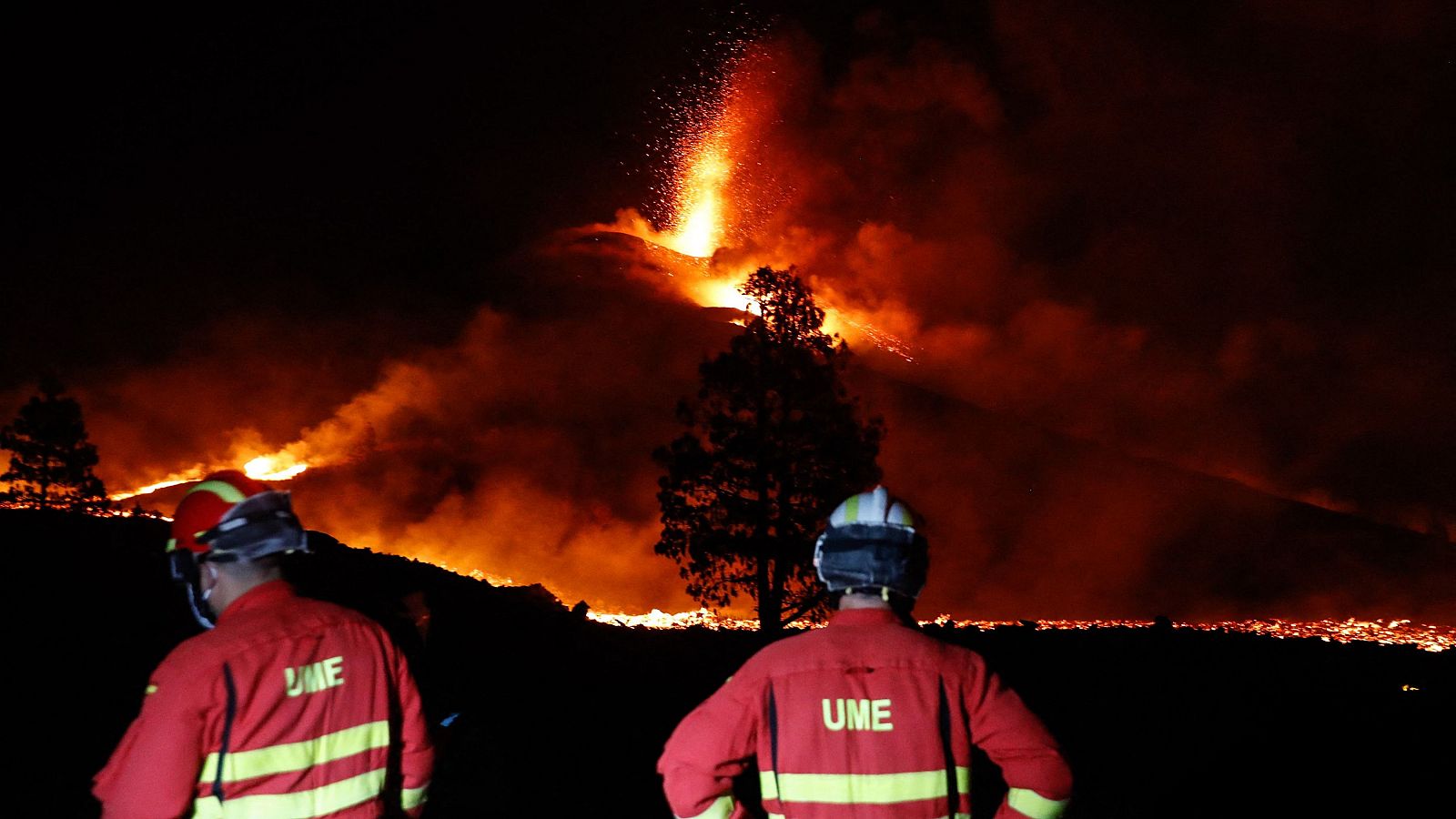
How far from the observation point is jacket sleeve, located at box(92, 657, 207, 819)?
2941mm

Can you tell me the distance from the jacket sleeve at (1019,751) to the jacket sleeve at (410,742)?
2044mm

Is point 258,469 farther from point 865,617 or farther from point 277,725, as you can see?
point 865,617

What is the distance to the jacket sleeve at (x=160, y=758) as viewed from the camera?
294cm

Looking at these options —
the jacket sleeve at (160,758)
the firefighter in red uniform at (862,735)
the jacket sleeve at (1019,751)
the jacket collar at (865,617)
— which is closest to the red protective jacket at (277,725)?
the jacket sleeve at (160,758)

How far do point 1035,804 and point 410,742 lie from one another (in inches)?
89.1

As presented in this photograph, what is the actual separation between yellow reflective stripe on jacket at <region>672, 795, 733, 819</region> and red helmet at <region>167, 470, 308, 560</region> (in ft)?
5.60

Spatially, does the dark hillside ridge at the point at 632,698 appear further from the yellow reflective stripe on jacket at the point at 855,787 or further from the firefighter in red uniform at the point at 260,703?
the yellow reflective stripe on jacket at the point at 855,787

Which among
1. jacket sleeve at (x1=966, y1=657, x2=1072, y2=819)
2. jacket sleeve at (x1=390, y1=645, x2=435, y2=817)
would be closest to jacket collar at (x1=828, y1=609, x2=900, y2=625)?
jacket sleeve at (x1=966, y1=657, x2=1072, y2=819)

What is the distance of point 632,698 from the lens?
487 inches

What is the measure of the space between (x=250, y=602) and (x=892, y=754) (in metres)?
2.22

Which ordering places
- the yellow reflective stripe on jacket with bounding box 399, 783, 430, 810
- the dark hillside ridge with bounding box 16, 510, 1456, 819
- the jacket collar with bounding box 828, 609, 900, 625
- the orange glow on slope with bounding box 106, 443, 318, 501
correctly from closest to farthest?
the jacket collar with bounding box 828, 609, 900, 625, the yellow reflective stripe on jacket with bounding box 399, 783, 430, 810, the dark hillside ridge with bounding box 16, 510, 1456, 819, the orange glow on slope with bounding box 106, 443, 318, 501

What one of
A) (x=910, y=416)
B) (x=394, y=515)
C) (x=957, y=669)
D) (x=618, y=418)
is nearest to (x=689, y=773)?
(x=957, y=669)

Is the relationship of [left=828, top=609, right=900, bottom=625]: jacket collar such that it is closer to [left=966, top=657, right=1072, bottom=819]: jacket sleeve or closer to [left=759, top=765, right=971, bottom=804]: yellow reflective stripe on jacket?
[left=966, top=657, right=1072, bottom=819]: jacket sleeve

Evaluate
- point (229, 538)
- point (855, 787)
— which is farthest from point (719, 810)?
point (229, 538)
